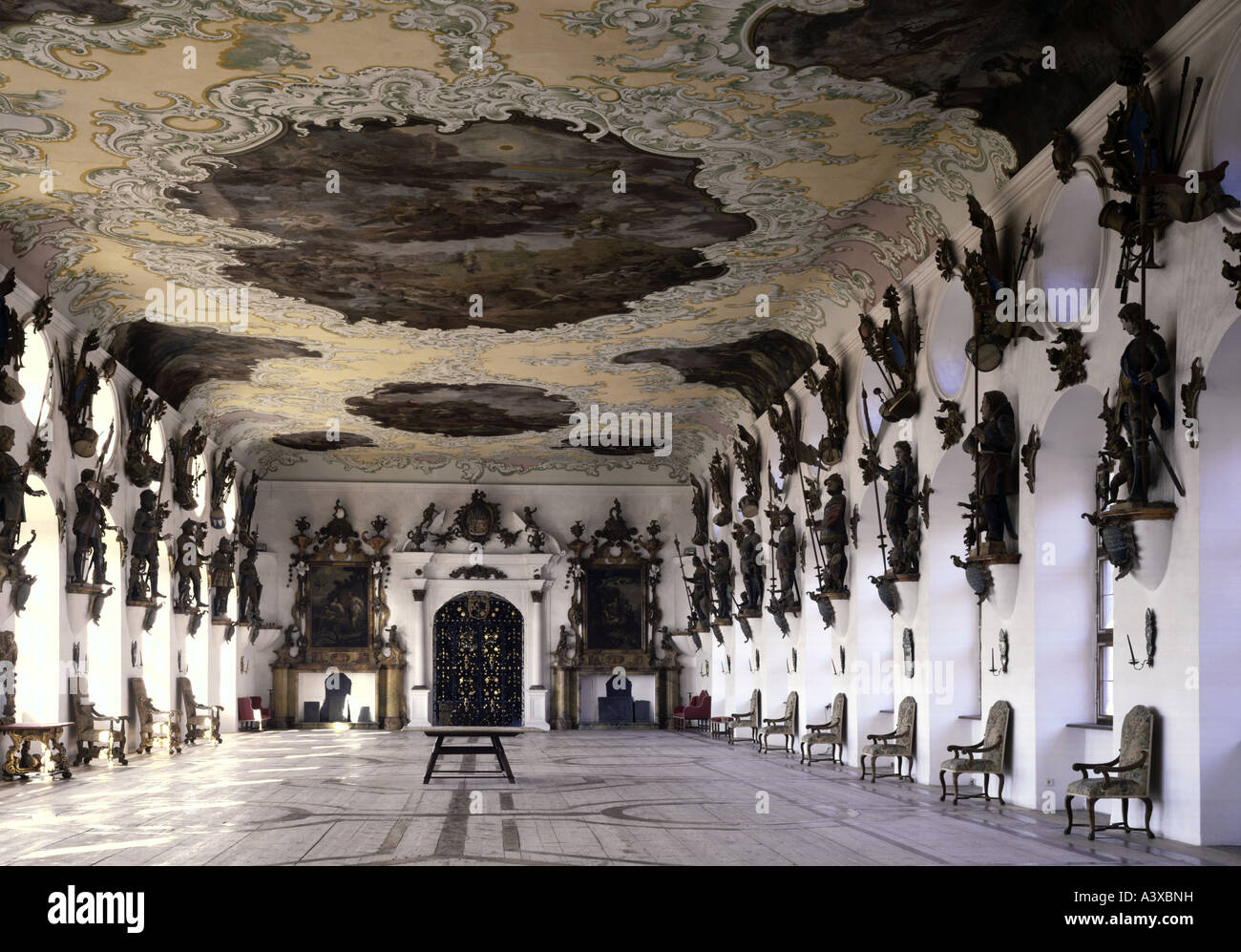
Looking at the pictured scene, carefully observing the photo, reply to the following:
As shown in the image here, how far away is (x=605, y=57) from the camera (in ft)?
40.3

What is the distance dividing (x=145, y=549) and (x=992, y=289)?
14724 mm

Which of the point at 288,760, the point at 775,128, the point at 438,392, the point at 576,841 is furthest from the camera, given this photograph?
the point at 438,392

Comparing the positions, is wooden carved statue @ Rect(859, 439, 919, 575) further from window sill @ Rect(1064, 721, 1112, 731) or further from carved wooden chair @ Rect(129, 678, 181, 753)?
carved wooden chair @ Rect(129, 678, 181, 753)

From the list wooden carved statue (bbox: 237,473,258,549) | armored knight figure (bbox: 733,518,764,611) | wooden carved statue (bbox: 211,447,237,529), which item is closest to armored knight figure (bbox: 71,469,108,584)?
wooden carved statue (bbox: 211,447,237,529)

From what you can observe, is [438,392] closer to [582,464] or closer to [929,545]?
[582,464]

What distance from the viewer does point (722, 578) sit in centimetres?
2988

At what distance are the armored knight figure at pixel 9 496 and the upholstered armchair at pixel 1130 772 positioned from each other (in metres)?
12.1

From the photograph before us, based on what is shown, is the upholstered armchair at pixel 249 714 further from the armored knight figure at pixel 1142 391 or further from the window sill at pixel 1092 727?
the armored knight figure at pixel 1142 391

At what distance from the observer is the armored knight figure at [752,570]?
26342mm

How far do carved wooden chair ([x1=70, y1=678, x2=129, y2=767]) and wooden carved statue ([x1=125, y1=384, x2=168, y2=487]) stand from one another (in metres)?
3.61

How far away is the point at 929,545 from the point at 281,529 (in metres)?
A: 22.3

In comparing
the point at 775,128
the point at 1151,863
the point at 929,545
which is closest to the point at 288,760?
the point at 929,545

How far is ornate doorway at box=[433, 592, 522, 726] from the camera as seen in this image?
3441cm

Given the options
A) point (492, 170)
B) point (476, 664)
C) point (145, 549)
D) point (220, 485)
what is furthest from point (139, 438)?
point (476, 664)
